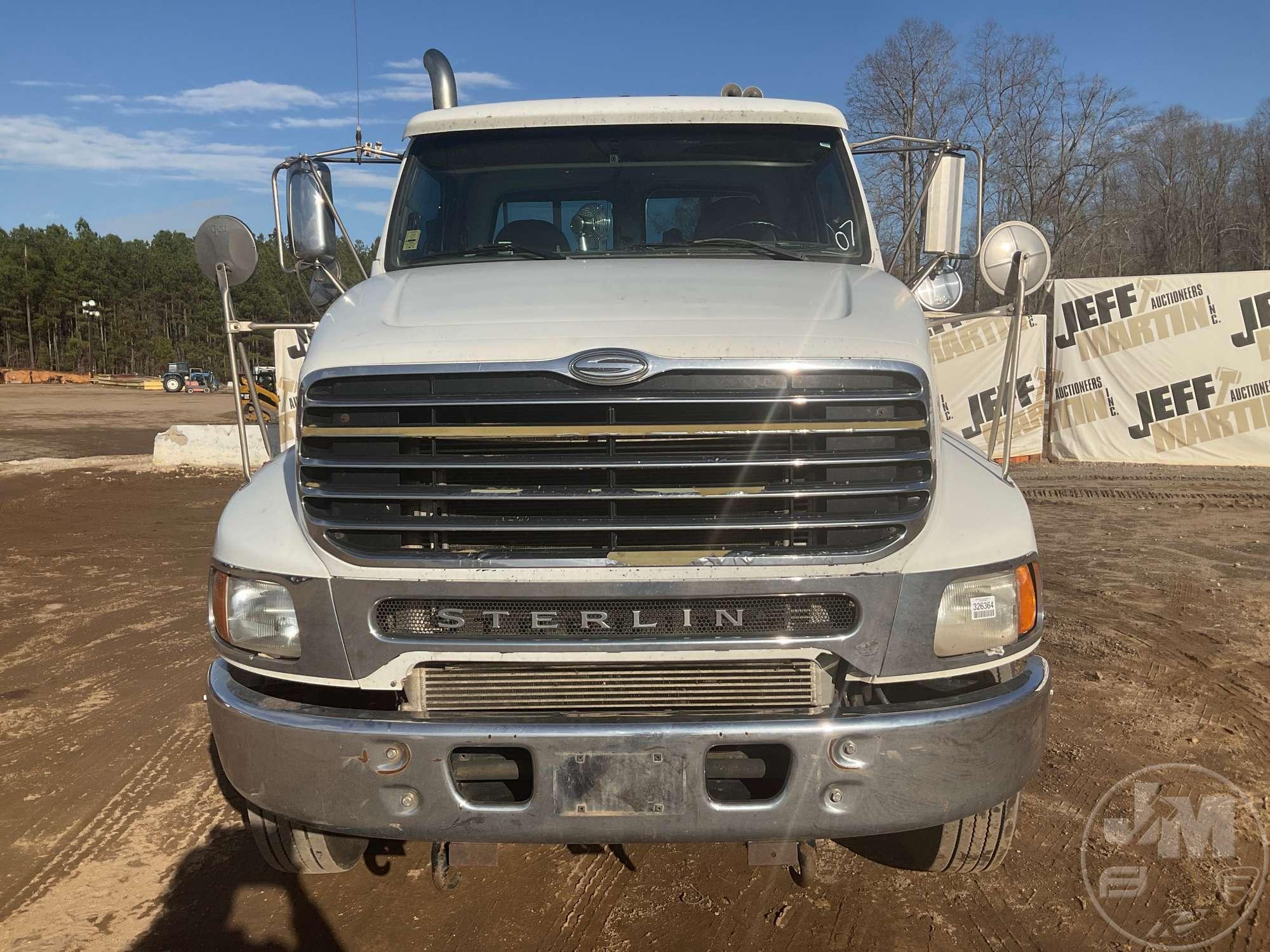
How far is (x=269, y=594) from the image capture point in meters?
2.73

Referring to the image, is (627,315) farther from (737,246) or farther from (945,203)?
(945,203)

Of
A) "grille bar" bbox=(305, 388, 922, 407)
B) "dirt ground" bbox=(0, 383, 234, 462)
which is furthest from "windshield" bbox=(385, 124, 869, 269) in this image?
"dirt ground" bbox=(0, 383, 234, 462)

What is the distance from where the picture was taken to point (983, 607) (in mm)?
2666

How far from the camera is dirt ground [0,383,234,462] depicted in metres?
20.9

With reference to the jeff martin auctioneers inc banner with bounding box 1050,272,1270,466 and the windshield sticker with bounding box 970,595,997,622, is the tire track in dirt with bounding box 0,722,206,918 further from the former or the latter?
the jeff martin auctioneers inc banner with bounding box 1050,272,1270,466

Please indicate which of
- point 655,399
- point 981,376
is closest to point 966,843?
point 655,399

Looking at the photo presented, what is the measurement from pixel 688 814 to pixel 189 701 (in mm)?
3704

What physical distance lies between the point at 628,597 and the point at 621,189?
2.22m

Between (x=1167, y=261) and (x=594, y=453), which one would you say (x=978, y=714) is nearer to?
(x=594, y=453)

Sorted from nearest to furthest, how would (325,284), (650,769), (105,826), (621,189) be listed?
(650,769), (105,826), (621,189), (325,284)

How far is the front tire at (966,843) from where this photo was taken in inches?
119

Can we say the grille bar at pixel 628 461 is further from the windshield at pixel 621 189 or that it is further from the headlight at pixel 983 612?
the windshield at pixel 621 189

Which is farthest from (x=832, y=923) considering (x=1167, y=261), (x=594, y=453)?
(x=1167, y=261)

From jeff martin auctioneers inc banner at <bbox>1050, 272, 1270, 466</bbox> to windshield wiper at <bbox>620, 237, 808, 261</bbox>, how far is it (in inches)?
466
